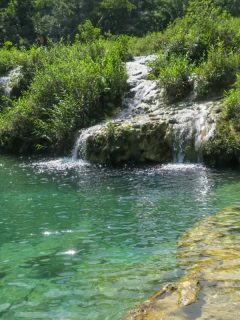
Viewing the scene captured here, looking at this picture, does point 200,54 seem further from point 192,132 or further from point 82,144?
point 82,144

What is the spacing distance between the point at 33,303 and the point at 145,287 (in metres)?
1.60

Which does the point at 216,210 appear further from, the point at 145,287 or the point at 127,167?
the point at 127,167

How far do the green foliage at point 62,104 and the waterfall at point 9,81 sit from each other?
3617 mm

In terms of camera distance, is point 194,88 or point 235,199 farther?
point 194,88

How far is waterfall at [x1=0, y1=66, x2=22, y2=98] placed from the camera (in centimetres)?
2698

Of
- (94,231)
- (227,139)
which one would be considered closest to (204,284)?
(94,231)

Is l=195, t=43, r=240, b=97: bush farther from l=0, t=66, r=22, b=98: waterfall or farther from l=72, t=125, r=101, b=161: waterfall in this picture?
l=0, t=66, r=22, b=98: waterfall

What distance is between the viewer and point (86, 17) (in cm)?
6188

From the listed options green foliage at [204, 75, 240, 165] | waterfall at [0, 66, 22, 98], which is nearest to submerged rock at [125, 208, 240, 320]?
green foliage at [204, 75, 240, 165]

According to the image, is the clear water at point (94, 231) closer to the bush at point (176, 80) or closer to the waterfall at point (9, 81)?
the bush at point (176, 80)

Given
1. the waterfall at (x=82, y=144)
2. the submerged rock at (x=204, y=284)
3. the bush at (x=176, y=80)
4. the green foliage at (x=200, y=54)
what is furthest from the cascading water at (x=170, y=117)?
Answer: the submerged rock at (x=204, y=284)

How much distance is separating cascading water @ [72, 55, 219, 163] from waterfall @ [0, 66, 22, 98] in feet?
24.8

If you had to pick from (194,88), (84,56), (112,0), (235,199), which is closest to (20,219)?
(235,199)

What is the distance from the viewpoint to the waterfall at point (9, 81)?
88.5 ft
